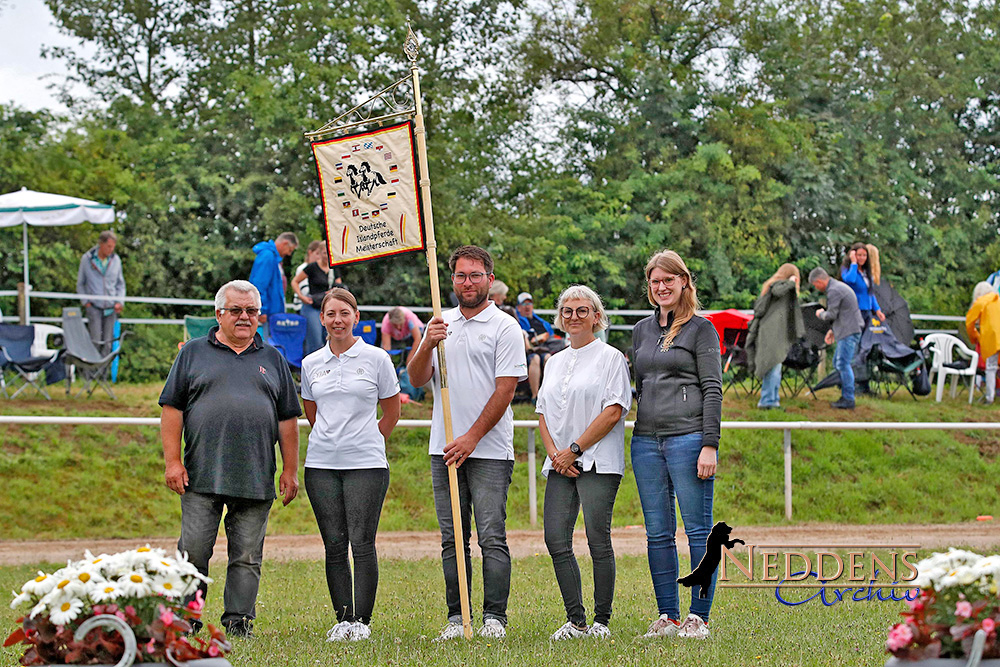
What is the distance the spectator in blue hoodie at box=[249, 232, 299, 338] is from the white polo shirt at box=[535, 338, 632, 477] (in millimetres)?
6594

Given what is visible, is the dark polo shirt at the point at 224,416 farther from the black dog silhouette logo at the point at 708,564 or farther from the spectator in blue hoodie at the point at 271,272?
the spectator in blue hoodie at the point at 271,272

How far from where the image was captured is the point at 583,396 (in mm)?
6312

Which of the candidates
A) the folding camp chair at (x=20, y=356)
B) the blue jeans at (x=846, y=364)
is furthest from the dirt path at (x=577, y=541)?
the folding camp chair at (x=20, y=356)

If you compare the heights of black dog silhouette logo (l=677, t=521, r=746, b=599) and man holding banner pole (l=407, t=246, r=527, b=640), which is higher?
man holding banner pole (l=407, t=246, r=527, b=640)

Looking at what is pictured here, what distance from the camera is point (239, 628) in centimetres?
632

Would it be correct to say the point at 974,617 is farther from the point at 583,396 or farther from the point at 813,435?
the point at 813,435

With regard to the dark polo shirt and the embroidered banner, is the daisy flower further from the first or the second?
the embroidered banner

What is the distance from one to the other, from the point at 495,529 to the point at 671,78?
17.9 meters

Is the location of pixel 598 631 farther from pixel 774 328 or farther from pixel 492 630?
pixel 774 328

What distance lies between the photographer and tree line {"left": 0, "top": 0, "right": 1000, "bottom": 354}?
20.7 meters

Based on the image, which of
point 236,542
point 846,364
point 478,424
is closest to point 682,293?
point 478,424

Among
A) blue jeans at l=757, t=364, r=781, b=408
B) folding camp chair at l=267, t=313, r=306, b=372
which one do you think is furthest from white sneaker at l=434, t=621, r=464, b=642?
blue jeans at l=757, t=364, r=781, b=408

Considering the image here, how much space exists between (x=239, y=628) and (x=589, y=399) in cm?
227

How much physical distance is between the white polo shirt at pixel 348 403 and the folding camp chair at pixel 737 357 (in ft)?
28.0
